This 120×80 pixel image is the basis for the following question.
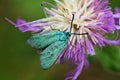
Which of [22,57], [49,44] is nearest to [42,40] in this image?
[49,44]

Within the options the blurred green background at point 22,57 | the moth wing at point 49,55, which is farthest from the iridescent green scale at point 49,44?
the blurred green background at point 22,57

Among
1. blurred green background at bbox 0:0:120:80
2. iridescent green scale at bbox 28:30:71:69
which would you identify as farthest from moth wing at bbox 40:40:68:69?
blurred green background at bbox 0:0:120:80

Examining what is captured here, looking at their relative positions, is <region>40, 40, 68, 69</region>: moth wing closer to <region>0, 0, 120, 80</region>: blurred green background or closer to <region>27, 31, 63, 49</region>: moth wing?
<region>27, 31, 63, 49</region>: moth wing

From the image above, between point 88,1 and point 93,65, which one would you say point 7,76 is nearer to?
point 93,65

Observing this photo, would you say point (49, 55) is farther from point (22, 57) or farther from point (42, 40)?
point (22, 57)

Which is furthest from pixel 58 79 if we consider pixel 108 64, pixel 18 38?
pixel 108 64

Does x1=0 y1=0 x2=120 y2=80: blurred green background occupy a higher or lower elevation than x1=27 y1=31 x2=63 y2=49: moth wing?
lower
